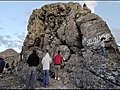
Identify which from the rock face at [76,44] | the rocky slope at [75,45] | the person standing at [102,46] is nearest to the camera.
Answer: the rocky slope at [75,45]

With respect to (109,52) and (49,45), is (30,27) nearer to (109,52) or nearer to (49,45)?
(49,45)

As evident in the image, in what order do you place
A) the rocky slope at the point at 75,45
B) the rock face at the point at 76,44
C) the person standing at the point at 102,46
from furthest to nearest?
the person standing at the point at 102,46 → the rock face at the point at 76,44 → the rocky slope at the point at 75,45

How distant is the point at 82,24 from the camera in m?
44.1

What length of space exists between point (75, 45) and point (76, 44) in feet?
0.93

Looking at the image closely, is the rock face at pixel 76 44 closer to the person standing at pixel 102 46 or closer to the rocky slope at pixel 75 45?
the rocky slope at pixel 75 45

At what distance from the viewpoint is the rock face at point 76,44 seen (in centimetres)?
2679

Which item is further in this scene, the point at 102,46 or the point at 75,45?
the point at 75,45

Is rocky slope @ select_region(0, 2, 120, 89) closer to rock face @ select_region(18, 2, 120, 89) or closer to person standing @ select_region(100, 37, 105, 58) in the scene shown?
rock face @ select_region(18, 2, 120, 89)

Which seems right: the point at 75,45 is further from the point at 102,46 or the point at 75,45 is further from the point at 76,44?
the point at 102,46

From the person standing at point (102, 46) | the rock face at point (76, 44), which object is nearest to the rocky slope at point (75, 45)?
the rock face at point (76, 44)

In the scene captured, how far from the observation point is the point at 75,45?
42188mm

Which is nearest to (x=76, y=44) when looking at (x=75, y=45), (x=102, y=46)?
(x=75, y=45)

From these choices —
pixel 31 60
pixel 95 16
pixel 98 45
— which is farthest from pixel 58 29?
pixel 31 60

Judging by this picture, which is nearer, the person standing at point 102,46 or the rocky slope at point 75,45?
the rocky slope at point 75,45
